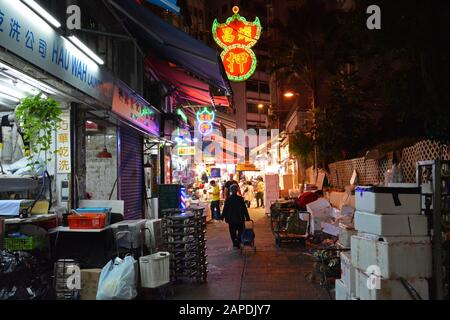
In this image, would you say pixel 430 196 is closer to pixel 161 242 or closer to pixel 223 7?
pixel 161 242

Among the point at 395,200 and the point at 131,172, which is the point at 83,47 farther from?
the point at 131,172

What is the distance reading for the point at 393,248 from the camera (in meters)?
5.14

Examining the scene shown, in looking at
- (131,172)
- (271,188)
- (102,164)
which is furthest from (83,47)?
(271,188)

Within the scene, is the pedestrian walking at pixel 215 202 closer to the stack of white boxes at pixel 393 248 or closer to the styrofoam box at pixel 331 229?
the styrofoam box at pixel 331 229

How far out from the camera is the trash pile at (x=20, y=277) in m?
6.34

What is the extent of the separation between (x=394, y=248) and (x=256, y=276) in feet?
13.9

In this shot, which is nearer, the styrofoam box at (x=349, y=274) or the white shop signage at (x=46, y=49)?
the white shop signage at (x=46, y=49)

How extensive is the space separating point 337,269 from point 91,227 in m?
4.54

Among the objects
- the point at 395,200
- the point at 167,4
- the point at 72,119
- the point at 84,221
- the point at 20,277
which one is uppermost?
the point at 167,4

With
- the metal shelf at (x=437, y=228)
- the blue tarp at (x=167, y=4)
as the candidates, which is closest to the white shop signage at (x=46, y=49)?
the blue tarp at (x=167, y=4)

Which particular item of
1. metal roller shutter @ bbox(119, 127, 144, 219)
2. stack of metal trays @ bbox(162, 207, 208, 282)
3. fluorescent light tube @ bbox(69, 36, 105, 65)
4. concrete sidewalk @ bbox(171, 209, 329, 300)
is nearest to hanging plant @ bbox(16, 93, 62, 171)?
fluorescent light tube @ bbox(69, 36, 105, 65)

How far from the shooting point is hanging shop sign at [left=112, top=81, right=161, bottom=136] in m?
10.5

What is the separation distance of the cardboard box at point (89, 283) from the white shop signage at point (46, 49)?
10.8 ft

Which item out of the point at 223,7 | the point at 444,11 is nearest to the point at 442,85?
the point at 444,11
